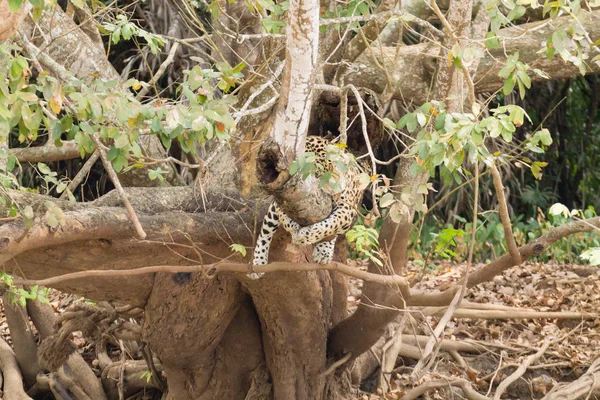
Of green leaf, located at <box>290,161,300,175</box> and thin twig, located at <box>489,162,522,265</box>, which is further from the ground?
green leaf, located at <box>290,161,300,175</box>

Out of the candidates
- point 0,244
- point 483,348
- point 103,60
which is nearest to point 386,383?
point 483,348

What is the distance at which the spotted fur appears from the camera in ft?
13.8

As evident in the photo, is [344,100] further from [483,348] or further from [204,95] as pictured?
[483,348]

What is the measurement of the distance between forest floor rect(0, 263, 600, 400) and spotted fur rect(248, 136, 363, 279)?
1.35m

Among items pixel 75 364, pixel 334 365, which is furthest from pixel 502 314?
pixel 75 364

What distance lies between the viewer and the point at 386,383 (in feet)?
20.7

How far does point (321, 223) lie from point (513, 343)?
2.88m

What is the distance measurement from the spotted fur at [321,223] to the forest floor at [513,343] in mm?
1349

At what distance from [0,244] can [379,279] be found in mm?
1830

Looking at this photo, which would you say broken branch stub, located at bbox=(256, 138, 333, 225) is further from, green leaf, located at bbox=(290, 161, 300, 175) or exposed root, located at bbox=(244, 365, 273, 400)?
exposed root, located at bbox=(244, 365, 273, 400)

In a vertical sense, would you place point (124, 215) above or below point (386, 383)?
above

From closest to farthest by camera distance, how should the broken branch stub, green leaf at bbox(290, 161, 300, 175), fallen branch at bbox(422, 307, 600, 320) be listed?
1. green leaf at bbox(290, 161, 300, 175)
2. the broken branch stub
3. fallen branch at bbox(422, 307, 600, 320)

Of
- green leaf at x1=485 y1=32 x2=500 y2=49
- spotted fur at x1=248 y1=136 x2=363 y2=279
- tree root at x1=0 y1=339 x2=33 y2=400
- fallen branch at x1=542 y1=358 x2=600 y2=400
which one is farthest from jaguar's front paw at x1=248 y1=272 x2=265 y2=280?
tree root at x1=0 y1=339 x2=33 y2=400

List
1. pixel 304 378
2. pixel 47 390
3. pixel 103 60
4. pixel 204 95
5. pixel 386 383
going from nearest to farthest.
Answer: pixel 204 95, pixel 103 60, pixel 304 378, pixel 386 383, pixel 47 390
